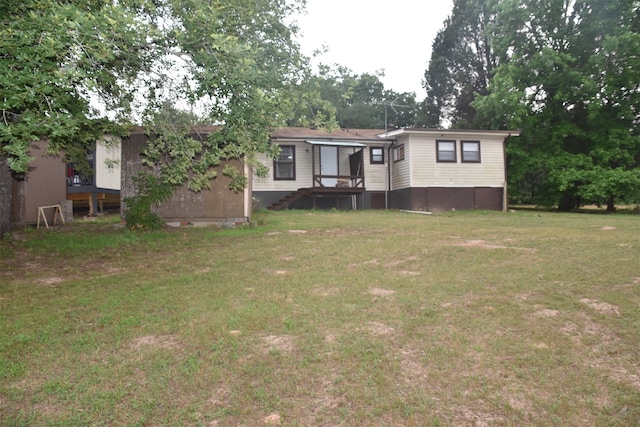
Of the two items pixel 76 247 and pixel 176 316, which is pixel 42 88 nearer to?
pixel 176 316

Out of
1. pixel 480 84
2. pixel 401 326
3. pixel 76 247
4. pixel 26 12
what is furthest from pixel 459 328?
pixel 480 84

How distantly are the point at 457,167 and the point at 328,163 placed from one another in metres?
6.47

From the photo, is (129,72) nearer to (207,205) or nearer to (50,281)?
(50,281)

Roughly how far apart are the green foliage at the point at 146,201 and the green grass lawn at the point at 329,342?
424cm

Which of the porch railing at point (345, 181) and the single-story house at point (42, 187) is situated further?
the porch railing at point (345, 181)

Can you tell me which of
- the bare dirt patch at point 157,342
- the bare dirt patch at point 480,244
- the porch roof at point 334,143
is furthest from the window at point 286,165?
the bare dirt patch at point 157,342

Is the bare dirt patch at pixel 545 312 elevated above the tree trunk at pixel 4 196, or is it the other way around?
the tree trunk at pixel 4 196

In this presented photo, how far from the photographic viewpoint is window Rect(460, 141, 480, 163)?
21.1 meters

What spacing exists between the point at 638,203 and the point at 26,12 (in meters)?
26.6

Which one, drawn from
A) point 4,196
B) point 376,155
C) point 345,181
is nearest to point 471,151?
point 376,155

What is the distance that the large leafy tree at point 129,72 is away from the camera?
4363 mm

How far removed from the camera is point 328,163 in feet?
71.8

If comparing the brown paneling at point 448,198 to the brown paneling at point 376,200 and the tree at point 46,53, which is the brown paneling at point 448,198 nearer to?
the brown paneling at point 376,200

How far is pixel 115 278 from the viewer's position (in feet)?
20.7
